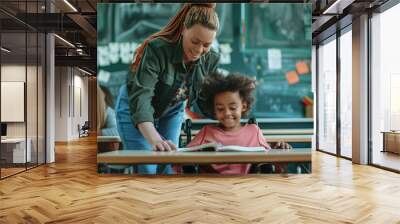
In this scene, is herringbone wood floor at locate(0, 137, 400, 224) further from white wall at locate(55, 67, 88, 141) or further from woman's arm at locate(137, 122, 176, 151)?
white wall at locate(55, 67, 88, 141)

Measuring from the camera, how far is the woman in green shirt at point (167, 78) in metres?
6.73

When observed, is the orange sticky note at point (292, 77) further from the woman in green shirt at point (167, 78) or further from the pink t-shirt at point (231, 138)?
the woman in green shirt at point (167, 78)

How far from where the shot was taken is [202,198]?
5141mm

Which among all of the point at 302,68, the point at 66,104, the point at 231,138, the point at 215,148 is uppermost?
the point at 302,68

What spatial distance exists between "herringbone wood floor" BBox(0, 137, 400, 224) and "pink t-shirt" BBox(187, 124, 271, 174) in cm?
18

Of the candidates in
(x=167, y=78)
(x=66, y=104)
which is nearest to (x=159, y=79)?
(x=167, y=78)

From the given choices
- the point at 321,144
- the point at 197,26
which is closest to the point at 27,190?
the point at 197,26

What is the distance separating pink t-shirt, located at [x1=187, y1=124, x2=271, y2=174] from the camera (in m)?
6.77

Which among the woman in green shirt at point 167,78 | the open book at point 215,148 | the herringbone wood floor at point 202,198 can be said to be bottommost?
the herringbone wood floor at point 202,198

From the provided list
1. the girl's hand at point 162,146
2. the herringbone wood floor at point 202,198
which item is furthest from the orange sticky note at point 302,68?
the girl's hand at point 162,146

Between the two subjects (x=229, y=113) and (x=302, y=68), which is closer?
(x=229, y=113)

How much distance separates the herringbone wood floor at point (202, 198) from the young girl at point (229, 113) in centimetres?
58

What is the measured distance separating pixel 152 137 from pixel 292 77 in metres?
2.68

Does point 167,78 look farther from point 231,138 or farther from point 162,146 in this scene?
point 231,138
